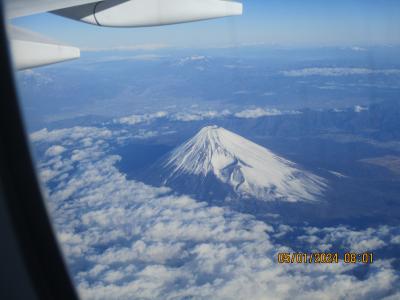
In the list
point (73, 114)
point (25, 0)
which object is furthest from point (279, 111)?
point (25, 0)

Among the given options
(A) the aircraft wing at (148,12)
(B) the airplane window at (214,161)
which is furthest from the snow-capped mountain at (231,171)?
(A) the aircraft wing at (148,12)

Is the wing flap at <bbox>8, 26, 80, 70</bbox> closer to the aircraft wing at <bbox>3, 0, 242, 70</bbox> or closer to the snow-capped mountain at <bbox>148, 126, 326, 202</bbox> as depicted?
the aircraft wing at <bbox>3, 0, 242, 70</bbox>

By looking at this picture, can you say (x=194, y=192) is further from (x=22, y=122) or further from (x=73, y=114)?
(x=22, y=122)

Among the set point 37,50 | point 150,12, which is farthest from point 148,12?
point 37,50

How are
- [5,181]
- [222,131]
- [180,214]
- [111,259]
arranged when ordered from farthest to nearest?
[222,131] < [180,214] < [111,259] < [5,181]

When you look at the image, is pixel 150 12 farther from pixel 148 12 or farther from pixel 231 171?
pixel 231 171
